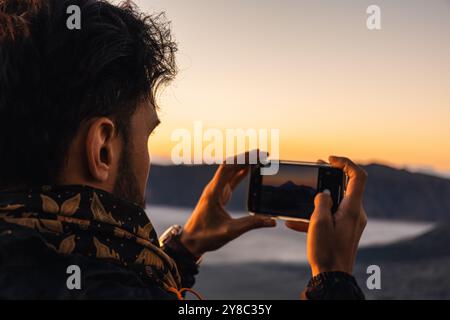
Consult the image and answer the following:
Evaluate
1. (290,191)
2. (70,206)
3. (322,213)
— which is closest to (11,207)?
(70,206)

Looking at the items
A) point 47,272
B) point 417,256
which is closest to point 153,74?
point 47,272

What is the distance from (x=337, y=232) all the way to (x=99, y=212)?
2.94ft

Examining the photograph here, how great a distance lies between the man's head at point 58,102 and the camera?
1985mm

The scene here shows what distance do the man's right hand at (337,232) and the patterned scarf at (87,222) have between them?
58 cm

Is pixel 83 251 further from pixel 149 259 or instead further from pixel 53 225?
pixel 149 259

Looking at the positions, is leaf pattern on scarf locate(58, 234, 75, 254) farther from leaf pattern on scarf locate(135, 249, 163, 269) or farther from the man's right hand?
the man's right hand

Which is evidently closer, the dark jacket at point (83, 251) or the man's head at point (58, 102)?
the dark jacket at point (83, 251)

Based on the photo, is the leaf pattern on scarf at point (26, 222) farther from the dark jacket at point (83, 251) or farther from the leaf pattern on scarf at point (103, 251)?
the leaf pattern on scarf at point (103, 251)

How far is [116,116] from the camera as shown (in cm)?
209

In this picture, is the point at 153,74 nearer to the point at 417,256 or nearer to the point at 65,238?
the point at 65,238

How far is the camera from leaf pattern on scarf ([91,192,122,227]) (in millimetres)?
1972

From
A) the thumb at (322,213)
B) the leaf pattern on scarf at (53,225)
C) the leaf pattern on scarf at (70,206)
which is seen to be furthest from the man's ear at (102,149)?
the thumb at (322,213)

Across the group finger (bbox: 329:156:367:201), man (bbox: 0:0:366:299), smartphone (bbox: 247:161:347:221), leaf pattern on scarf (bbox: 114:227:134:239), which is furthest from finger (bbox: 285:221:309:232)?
leaf pattern on scarf (bbox: 114:227:134:239)
